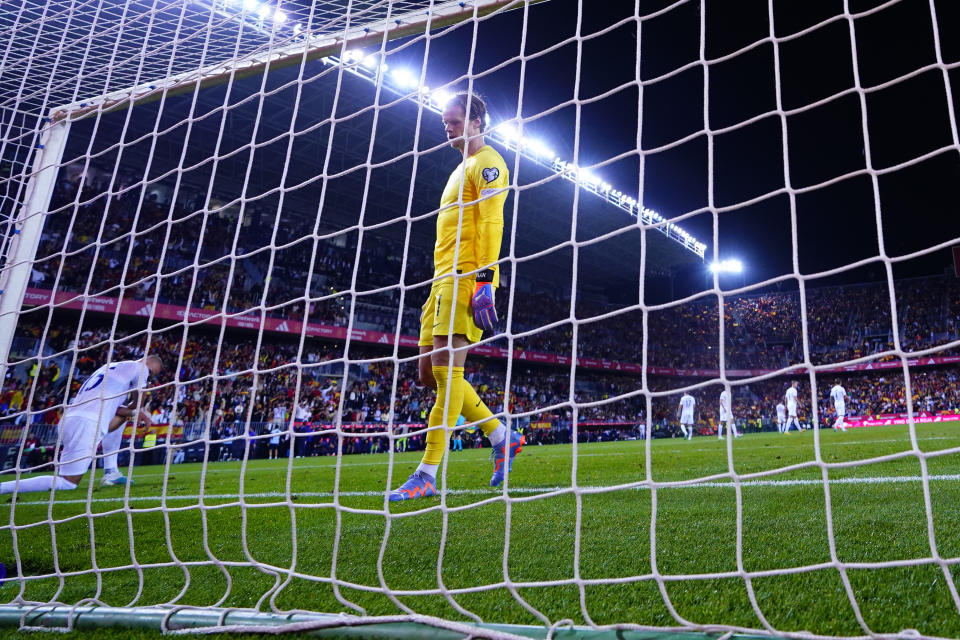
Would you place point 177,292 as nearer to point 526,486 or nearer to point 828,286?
point 526,486

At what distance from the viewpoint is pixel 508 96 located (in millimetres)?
17469

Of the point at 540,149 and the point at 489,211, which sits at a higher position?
the point at 540,149

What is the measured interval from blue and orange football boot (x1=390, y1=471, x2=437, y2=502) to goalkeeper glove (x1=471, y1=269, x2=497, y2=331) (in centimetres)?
82

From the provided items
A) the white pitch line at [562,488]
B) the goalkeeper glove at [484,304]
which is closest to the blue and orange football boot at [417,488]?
the white pitch line at [562,488]

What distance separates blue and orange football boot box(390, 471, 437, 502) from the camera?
2.80 m

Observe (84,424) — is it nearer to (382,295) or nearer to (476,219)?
(476,219)

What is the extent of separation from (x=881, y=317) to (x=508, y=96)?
1936 cm

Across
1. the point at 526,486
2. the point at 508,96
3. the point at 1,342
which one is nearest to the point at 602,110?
the point at 508,96

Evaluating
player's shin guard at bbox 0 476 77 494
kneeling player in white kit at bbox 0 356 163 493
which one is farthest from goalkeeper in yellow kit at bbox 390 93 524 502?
player's shin guard at bbox 0 476 77 494

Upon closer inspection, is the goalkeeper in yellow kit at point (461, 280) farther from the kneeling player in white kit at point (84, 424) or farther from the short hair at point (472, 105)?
the kneeling player in white kit at point (84, 424)

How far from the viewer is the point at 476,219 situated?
3014 millimetres

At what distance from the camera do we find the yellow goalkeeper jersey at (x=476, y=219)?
9.23 feet

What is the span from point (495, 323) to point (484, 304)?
4.4 inches

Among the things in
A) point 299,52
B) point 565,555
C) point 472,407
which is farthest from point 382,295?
point 565,555
